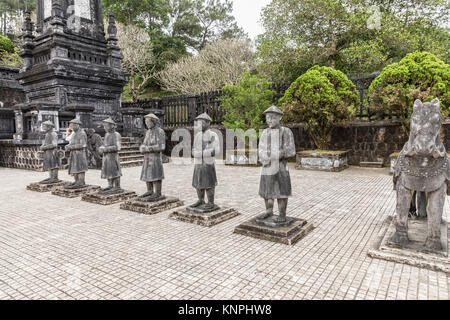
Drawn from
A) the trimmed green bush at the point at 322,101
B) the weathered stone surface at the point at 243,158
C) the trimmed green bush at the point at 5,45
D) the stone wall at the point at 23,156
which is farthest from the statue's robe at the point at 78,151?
the trimmed green bush at the point at 5,45

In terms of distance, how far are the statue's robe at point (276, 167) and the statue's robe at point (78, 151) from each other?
502cm

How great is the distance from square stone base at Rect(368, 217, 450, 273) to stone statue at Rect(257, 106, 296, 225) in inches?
53.6

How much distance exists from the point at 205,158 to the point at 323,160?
22.6ft

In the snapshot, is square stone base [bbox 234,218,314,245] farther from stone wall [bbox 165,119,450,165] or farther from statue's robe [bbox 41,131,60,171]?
stone wall [bbox 165,119,450,165]

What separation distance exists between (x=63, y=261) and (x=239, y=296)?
2.30 metres

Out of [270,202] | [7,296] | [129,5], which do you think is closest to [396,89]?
[270,202]

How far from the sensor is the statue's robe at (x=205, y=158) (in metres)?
5.29

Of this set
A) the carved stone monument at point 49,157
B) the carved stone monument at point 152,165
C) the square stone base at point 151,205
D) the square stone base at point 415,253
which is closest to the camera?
the square stone base at point 415,253

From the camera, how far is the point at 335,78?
1112cm

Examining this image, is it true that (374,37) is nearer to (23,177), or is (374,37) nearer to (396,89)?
(396,89)

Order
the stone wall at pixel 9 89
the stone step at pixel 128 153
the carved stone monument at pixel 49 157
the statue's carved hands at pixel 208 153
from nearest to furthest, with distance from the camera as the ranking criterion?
the statue's carved hands at pixel 208 153 < the carved stone monument at pixel 49 157 < the stone step at pixel 128 153 < the stone wall at pixel 9 89

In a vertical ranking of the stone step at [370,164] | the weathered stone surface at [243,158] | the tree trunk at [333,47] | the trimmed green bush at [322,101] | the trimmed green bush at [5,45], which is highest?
the trimmed green bush at [5,45]

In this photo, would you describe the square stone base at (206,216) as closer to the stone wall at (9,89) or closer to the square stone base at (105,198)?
the square stone base at (105,198)

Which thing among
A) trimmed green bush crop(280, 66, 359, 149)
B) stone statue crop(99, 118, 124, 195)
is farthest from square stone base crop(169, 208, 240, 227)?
trimmed green bush crop(280, 66, 359, 149)
